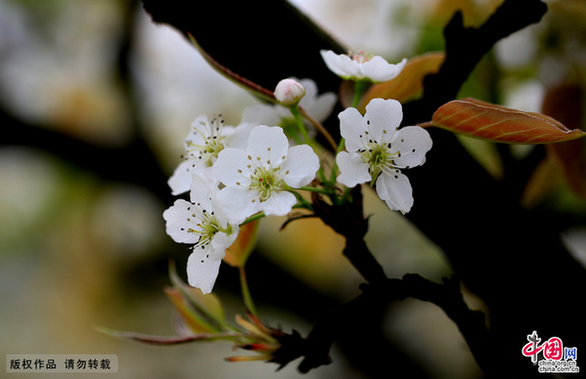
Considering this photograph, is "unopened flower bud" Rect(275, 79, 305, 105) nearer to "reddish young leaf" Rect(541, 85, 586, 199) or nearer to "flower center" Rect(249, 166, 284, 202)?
"flower center" Rect(249, 166, 284, 202)

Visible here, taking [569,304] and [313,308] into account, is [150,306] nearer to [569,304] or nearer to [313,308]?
[313,308]

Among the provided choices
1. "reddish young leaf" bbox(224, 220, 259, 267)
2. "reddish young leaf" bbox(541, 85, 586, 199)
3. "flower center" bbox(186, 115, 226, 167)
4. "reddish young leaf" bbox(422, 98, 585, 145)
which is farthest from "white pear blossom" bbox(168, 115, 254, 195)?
"reddish young leaf" bbox(541, 85, 586, 199)

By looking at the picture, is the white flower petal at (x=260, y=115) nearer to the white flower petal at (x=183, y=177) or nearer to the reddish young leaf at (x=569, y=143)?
the white flower petal at (x=183, y=177)

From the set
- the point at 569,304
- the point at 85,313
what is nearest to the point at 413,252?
the point at 569,304

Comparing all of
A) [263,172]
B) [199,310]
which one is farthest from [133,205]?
[263,172]

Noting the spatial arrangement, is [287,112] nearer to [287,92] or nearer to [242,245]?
[287,92]
